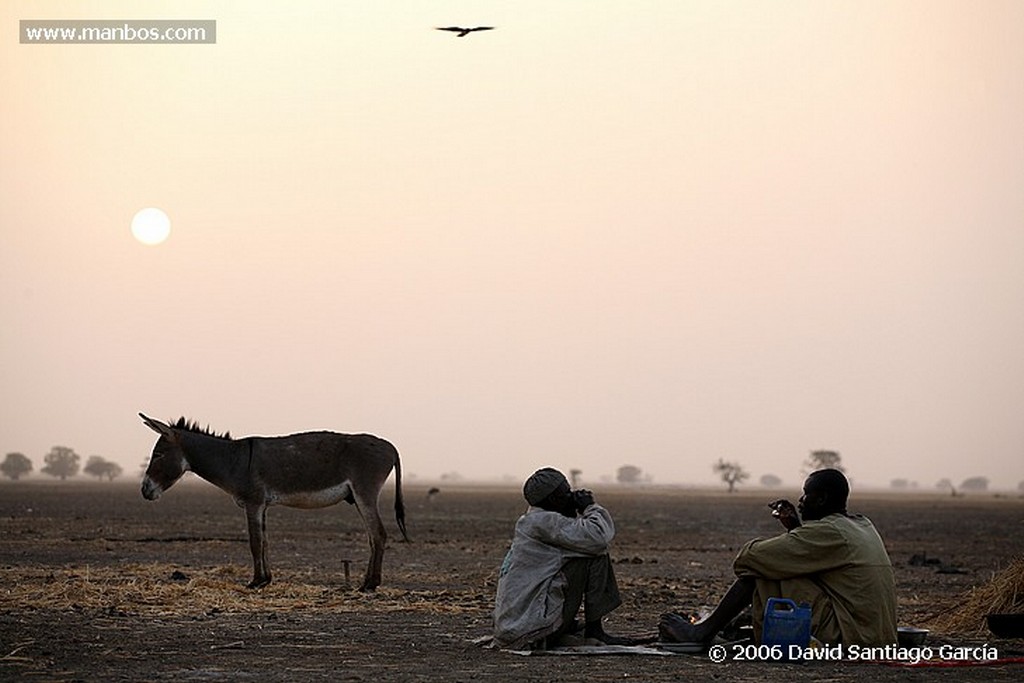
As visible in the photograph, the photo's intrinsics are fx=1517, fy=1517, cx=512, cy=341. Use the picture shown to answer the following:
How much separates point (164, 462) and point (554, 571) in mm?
10044

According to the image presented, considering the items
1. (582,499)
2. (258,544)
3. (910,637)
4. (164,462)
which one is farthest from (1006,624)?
(164,462)

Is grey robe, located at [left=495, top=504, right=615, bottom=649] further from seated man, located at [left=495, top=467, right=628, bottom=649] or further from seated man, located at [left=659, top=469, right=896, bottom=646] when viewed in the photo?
seated man, located at [left=659, top=469, right=896, bottom=646]

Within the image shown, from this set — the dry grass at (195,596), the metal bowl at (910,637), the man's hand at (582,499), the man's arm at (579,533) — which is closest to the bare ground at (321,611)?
the dry grass at (195,596)

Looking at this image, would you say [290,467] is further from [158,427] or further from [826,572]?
[826,572]

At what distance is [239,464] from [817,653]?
33.9 ft

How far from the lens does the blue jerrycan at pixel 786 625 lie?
33.6 feet

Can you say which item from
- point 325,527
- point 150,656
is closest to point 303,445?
point 150,656

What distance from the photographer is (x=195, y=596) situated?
1598cm

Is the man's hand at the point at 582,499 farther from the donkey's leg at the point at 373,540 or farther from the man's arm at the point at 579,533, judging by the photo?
the donkey's leg at the point at 373,540

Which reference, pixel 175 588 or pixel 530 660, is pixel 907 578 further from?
pixel 530 660

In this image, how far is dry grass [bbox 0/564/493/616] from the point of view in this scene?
14.8 metres

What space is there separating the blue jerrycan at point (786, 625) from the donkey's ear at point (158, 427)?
11203 millimetres

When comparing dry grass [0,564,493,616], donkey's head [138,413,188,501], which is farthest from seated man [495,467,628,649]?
donkey's head [138,413,188,501]

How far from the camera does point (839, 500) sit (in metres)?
10.4
